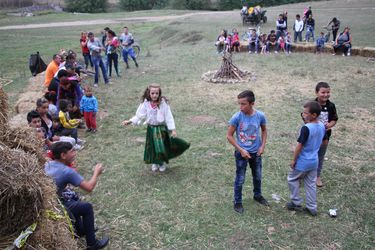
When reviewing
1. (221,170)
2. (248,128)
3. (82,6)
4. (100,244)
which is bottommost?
(100,244)

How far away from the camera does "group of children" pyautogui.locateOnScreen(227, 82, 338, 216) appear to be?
13.5ft

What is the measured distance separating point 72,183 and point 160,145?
2.00m

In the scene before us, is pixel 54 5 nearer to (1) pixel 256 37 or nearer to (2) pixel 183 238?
(1) pixel 256 37

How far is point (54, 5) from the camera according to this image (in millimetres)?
57688

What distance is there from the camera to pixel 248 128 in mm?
4270

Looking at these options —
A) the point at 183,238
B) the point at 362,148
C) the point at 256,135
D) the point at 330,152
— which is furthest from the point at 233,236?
the point at 362,148

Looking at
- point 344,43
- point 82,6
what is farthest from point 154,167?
point 82,6

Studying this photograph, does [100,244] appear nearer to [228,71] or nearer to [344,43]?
[228,71]

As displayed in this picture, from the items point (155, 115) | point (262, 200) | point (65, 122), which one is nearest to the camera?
point (262, 200)

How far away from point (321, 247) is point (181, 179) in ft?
7.64

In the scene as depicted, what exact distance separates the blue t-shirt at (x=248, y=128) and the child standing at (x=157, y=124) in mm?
1277

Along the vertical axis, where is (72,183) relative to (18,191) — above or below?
below

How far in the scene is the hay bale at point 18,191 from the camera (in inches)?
Result: 98.5

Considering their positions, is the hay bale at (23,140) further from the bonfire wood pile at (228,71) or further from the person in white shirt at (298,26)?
the person in white shirt at (298,26)
